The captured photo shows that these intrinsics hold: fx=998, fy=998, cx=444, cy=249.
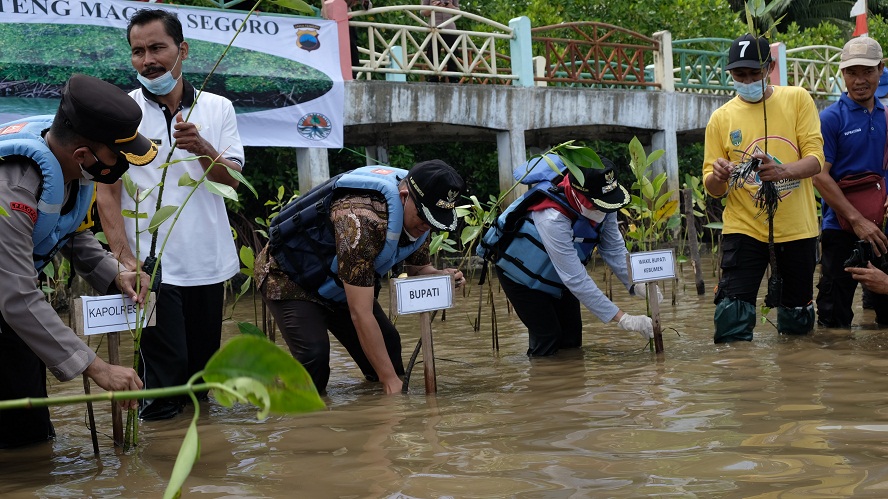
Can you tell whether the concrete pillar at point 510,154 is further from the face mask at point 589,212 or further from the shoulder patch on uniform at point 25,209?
the shoulder patch on uniform at point 25,209

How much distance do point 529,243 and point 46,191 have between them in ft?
8.97

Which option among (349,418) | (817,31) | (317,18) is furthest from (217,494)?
(817,31)

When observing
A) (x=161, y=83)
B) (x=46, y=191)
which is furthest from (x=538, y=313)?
(x=46, y=191)

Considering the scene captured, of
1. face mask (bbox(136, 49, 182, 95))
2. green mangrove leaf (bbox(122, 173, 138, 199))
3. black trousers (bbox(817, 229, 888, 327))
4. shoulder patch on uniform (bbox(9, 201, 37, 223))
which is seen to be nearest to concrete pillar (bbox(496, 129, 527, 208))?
black trousers (bbox(817, 229, 888, 327))

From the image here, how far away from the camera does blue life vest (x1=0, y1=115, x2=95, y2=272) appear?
3.02 meters

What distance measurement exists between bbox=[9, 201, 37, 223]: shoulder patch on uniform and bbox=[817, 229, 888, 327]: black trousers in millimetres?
4242

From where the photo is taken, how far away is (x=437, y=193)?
4027 mm

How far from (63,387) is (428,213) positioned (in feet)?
8.26

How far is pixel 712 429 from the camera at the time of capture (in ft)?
10.8

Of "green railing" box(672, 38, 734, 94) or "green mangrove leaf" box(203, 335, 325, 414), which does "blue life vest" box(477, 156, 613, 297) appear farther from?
"green railing" box(672, 38, 734, 94)

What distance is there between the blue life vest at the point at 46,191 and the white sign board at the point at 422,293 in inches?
49.2

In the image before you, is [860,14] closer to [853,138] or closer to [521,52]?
[853,138]

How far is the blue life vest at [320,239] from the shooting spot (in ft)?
14.0

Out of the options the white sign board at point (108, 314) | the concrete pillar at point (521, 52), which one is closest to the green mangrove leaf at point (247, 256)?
the white sign board at point (108, 314)
